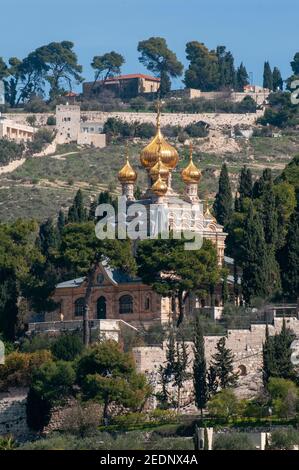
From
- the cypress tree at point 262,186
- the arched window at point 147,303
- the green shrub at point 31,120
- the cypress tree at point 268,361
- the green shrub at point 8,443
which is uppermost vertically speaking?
the cypress tree at point 262,186

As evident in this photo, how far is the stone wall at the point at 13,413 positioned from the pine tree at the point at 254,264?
9.03 meters

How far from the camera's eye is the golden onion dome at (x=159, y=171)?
87312 mm

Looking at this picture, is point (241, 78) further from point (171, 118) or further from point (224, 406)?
point (224, 406)

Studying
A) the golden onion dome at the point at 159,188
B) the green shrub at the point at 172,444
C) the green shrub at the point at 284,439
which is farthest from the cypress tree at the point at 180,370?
the golden onion dome at the point at 159,188

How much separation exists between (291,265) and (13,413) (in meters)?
10.9

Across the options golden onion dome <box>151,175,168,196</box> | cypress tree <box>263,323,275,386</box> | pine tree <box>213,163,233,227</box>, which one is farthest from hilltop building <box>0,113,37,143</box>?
cypress tree <box>263,323,275,386</box>

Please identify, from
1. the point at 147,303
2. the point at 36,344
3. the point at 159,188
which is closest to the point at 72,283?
the point at 147,303

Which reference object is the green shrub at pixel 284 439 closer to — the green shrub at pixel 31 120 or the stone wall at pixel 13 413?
the stone wall at pixel 13 413

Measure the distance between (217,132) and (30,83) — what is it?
20.7m

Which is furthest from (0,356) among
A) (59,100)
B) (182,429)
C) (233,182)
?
(59,100)

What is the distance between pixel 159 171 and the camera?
8731 centimetres

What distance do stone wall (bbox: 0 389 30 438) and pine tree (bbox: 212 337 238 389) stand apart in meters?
6.52

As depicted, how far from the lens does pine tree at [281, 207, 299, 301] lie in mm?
78000

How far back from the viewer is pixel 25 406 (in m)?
75.1
